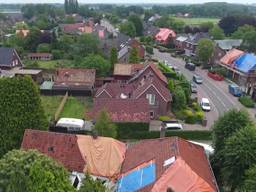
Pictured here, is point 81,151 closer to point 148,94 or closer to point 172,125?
point 172,125

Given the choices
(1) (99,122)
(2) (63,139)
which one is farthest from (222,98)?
(2) (63,139)

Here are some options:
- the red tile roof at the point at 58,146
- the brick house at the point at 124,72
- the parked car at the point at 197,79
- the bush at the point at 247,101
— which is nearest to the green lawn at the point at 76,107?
the brick house at the point at 124,72

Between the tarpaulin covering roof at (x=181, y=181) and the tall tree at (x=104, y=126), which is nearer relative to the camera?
the tarpaulin covering roof at (x=181, y=181)

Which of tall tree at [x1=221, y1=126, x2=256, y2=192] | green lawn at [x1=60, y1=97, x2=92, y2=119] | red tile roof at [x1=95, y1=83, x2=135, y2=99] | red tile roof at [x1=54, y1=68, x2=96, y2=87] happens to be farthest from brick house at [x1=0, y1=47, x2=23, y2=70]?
tall tree at [x1=221, y1=126, x2=256, y2=192]

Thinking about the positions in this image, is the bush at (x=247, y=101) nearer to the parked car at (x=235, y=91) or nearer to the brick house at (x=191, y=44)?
the parked car at (x=235, y=91)

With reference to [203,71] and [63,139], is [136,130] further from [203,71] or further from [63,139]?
[203,71]

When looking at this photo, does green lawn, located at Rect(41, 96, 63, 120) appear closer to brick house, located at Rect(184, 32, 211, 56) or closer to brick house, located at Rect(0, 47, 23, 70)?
brick house, located at Rect(0, 47, 23, 70)

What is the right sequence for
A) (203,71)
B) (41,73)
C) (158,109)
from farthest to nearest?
(203,71)
(41,73)
(158,109)
